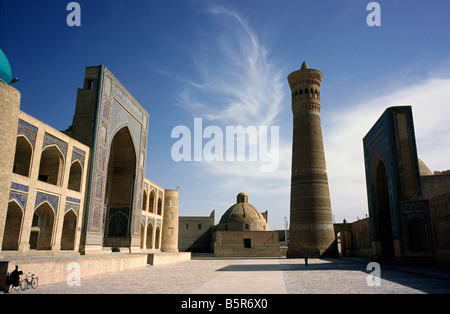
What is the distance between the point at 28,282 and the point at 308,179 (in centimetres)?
2255

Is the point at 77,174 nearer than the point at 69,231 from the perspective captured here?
No

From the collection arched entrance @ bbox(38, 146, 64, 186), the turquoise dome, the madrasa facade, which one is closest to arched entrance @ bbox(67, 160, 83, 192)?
the madrasa facade

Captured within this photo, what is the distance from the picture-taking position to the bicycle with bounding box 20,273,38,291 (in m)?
7.94

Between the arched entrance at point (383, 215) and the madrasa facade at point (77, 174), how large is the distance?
1409cm

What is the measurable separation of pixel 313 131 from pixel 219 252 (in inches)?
585

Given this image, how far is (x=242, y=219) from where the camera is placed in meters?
39.5

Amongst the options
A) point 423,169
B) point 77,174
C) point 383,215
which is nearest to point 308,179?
point 383,215

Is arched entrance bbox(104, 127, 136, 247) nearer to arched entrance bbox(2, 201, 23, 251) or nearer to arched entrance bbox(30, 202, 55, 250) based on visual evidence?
arched entrance bbox(30, 202, 55, 250)

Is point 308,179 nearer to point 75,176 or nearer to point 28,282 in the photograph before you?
point 75,176

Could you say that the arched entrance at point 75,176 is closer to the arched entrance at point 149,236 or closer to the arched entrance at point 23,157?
the arched entrance at point 23,157

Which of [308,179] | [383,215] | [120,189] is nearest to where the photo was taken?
[383,215]

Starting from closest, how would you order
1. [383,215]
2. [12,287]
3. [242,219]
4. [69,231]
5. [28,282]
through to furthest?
1. [12,287]
2. [28,282]
3. [69,231]
4. [383,215]
5. [242,219]

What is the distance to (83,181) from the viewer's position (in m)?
15.4

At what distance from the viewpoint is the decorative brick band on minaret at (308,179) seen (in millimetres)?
27125
